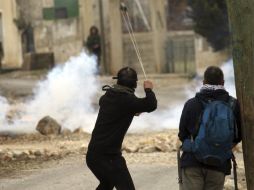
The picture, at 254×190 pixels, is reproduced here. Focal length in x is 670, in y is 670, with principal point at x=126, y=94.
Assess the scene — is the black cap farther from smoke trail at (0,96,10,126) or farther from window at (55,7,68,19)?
window at (55,7,68,19)

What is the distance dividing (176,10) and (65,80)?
1630 centimetres

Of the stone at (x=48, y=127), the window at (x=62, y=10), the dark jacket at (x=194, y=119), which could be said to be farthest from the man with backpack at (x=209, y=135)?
the window at (x=62, y=10)

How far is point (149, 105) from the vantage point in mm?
5461

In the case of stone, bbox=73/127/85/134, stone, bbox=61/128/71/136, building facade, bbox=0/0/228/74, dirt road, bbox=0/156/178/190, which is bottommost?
stone, bbox=61/128/71/136

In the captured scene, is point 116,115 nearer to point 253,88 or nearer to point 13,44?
point 253,88

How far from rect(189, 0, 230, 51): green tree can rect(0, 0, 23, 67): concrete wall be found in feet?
27.1

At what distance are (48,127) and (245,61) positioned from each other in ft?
28.9

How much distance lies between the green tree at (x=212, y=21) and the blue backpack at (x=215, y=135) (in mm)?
14751

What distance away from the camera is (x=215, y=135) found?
15.6 feet

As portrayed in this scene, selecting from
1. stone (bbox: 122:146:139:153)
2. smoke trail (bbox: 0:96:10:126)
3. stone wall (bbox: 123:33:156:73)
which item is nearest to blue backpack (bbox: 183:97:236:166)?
stone (bbox: 122:146:139:153)

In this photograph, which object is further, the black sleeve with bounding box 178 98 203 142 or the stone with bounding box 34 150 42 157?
the stone with bounding box 34 150 42 157

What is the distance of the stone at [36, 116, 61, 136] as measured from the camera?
1293 cm

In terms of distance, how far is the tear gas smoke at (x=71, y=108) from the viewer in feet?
45.2

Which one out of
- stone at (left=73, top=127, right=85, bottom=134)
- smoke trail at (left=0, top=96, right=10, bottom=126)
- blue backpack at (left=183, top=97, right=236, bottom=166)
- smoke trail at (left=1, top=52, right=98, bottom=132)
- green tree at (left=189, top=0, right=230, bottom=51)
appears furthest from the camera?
green tree at (left=189, top=0, right=230, bottom=51)
